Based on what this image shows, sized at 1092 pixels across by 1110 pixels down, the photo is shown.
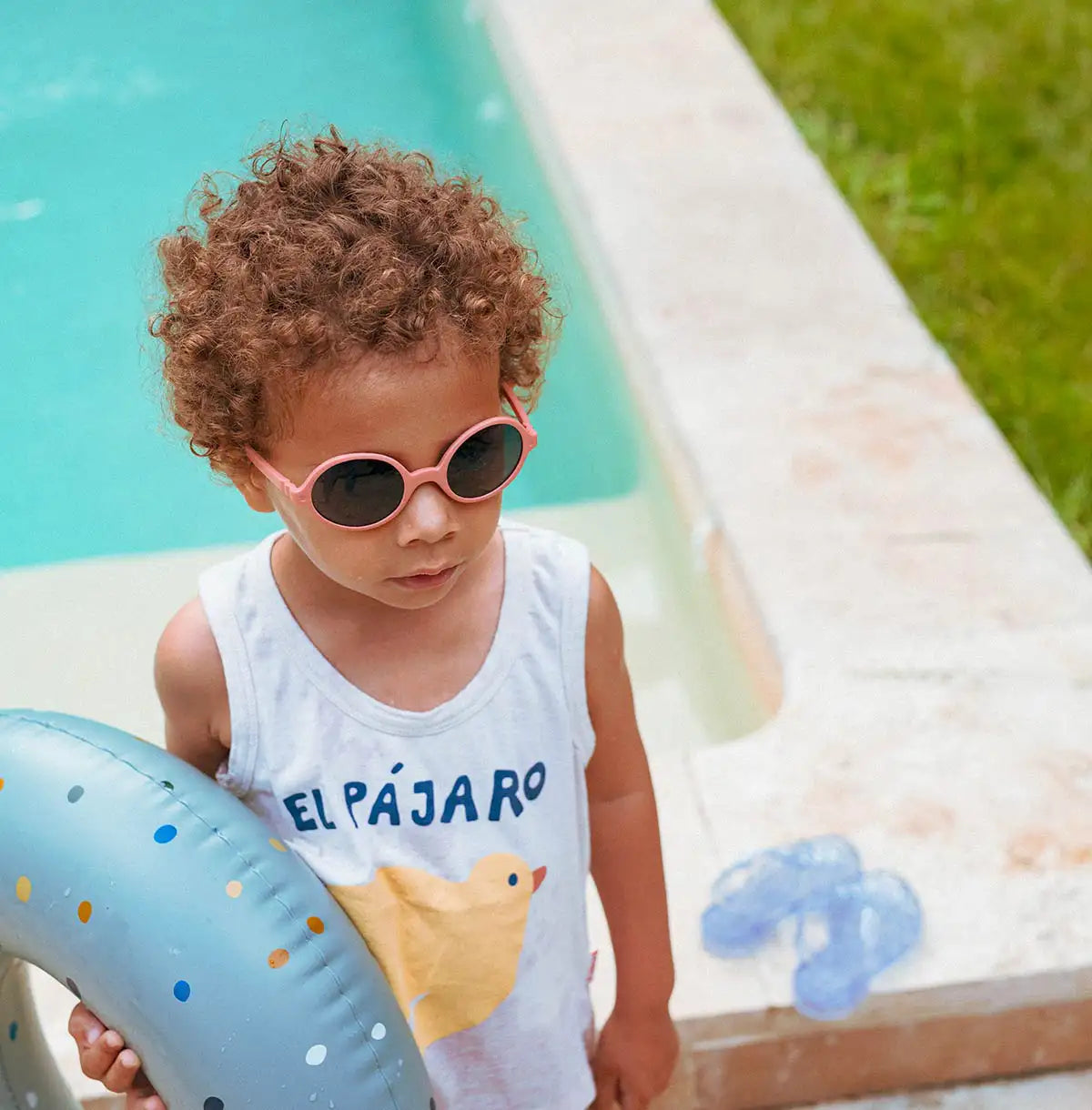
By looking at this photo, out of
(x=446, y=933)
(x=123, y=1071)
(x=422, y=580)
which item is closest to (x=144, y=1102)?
(x=123, y=1071)

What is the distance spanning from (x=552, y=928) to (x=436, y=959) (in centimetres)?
15

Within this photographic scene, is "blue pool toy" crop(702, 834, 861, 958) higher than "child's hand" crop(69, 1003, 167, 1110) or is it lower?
lower

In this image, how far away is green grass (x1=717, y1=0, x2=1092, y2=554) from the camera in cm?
393

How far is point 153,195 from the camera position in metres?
5.75

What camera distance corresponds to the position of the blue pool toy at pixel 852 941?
84.7 inches

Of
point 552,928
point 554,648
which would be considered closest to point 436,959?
point 552,928

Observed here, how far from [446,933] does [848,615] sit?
4.65 ft

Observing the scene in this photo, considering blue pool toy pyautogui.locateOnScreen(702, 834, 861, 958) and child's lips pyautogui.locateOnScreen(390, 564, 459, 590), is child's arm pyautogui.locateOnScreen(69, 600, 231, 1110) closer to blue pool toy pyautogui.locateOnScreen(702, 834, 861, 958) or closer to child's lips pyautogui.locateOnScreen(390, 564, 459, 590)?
child's lips pyautogui.locateOnScreen(390, 564, 459, 590)

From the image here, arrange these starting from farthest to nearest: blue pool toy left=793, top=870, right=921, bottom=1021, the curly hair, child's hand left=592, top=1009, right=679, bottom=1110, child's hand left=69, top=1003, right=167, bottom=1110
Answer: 1. blue pool toy left=793, top=870, right=921, bottom=1021
2. child's hand left=592, top=1009, right=679, bottom=1110
3. child's hand left=69, top=1003, right=167, bottom=1110
4. the curly hair

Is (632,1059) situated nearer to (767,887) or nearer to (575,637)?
(767,887)

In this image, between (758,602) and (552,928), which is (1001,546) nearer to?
(758,602)

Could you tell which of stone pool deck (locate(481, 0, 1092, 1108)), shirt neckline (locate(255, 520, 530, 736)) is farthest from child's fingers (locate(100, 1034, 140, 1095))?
stone pool deck (locate(481, 0, 1092, 1108))

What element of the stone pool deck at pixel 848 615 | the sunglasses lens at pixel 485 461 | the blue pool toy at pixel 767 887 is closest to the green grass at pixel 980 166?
the stone pool deck at pixel 848 615

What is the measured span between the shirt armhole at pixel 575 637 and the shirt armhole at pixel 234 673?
345 millimetres
